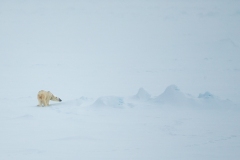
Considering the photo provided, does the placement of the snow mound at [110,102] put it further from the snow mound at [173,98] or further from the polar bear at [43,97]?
the polar bear at [43,97]

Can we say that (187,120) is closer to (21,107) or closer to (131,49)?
(21,107)

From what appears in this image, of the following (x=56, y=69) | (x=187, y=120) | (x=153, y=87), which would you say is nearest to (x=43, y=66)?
(x=56, y=69)

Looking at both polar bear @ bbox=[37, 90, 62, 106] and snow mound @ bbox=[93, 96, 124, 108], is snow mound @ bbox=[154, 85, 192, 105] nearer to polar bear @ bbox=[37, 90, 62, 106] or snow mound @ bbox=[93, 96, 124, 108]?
snow mound @ bbox=[93, 96, 124, 108]

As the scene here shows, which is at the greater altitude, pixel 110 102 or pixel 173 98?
pixel 173 98

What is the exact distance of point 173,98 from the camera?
852cm

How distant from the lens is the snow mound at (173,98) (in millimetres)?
8430

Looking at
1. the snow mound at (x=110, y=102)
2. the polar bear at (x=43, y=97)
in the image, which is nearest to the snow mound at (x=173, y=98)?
the snow mound at (x=110, y=102)

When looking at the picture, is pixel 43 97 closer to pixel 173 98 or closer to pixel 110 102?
pixel 110 102

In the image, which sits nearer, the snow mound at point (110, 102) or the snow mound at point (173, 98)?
the snow mound at point (110, 102)

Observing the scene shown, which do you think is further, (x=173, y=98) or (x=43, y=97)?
(x=173, y=98)

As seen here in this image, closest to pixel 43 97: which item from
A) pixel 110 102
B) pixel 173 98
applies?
pixel 110 102

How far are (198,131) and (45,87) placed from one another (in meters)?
7.35

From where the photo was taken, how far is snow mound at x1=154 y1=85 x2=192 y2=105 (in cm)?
843

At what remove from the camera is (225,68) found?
53.7ft
